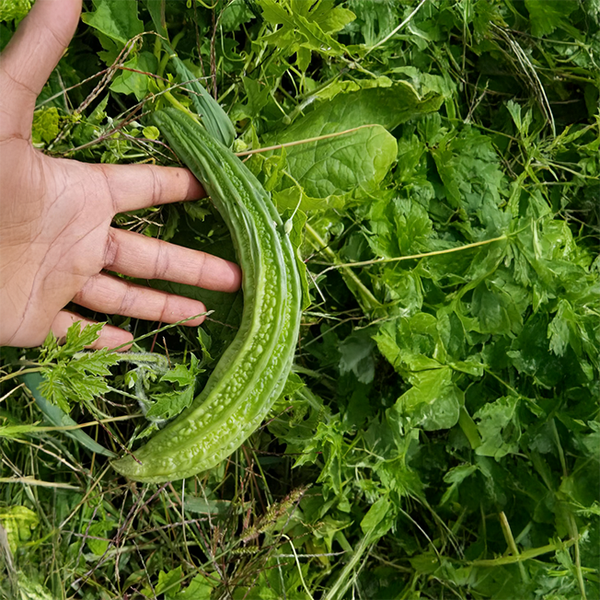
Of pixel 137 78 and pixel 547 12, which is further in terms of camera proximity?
pixel 547 12

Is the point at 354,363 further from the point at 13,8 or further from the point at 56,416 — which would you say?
the point at 13,8

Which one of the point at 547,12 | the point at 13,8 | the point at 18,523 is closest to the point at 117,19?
the point at 13,8

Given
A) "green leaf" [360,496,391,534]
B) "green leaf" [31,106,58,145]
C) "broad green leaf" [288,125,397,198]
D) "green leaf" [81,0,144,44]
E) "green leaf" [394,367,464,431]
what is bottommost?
"green leaf" [360,496,391,534]

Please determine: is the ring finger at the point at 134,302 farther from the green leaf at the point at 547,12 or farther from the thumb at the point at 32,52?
the green leaf at the point at 547,12

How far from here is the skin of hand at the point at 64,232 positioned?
1.28 metres

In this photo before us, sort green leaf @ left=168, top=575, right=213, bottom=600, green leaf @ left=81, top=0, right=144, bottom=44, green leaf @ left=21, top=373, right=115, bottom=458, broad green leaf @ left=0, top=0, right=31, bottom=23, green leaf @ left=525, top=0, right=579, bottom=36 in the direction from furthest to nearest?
green leaf @ left=525, top=0, right=579, bottom=36 < green leaf @ left=168, top=575, right=213, bottom=600 < green leaf @ left=21, top=373, right=115, bottom=458 < green leaf @ left=81, top=0, right=144, bottom=44 < broad green leaf @ left=0, top=0, right=31, bottom=23

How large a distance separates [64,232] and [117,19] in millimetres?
637

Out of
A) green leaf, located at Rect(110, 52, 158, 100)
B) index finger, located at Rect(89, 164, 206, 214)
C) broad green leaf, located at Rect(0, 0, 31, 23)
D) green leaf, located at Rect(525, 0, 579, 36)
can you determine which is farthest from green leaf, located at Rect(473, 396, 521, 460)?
broad green leaf, located at Rect(0, 0, 31, 23)

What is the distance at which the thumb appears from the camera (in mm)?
1254

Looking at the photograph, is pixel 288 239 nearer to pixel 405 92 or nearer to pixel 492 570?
pixel 405 92

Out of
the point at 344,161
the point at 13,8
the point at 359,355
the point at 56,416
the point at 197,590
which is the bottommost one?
the point at 197,590

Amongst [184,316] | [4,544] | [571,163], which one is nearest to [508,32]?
[571,163]

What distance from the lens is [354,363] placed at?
176 centimetres

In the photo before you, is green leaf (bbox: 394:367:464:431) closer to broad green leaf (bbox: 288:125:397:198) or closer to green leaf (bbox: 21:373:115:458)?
broad green leaf (bbox: 288:125:397:198)
